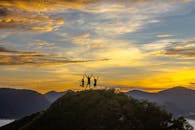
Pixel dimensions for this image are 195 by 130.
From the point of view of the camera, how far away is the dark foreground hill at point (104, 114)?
3875 inches

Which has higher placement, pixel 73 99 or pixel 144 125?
A: pixel 73 99

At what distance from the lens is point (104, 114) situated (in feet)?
324

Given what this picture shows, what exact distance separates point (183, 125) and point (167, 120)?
5.10m

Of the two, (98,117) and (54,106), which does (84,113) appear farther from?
(54,106)

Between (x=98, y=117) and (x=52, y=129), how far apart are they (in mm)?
14598

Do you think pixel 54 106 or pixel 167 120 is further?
pixel 54 106

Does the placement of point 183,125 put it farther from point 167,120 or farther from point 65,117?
point 65,117

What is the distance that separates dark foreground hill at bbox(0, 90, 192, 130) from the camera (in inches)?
3875

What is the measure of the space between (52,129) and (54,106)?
697cm

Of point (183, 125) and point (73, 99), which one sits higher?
point (73, 99)

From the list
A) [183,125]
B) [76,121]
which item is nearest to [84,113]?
[76,121]

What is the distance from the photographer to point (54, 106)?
4326 inches

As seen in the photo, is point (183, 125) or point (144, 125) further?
point (183, 125)

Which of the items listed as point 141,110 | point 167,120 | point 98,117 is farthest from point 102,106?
point 167,120
